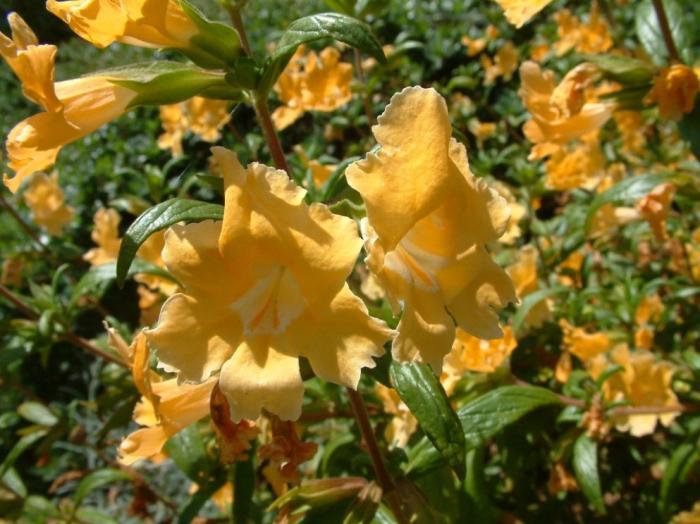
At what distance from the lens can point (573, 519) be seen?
2.28 metres

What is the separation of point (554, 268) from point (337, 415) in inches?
50.0

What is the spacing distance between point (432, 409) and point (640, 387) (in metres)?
0.98

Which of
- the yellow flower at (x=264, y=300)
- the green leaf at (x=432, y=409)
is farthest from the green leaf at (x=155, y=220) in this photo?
the green leaf at (x=432, y=409)

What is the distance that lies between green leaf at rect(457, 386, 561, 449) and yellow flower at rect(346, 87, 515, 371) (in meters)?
0.47

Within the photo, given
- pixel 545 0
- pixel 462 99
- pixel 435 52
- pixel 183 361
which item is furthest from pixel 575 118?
pixel 435 52

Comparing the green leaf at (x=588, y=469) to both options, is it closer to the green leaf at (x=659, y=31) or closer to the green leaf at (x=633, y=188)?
the green leaf at (x=633, y=188)

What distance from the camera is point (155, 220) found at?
977mm

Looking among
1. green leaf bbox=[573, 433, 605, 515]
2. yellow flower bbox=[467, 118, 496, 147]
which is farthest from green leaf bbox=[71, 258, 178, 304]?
yellow flower bbox=[467, 118, 496, 147]

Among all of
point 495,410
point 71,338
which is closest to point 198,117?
point 71,338

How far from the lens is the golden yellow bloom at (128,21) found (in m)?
0.91

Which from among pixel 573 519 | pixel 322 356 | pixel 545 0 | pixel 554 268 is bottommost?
pixel 573 519

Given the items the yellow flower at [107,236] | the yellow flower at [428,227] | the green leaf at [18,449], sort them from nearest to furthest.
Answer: the yellow flower at [428,227] < the green leaf at [18,449] < the yellow flower at [107,236]

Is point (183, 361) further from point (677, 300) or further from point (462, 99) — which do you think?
point (462, 99)

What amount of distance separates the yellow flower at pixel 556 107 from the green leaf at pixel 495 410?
2.23 ft
